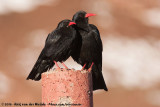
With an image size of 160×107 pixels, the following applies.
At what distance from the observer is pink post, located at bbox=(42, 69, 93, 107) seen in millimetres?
4273

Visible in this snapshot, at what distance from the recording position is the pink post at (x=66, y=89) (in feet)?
14.0

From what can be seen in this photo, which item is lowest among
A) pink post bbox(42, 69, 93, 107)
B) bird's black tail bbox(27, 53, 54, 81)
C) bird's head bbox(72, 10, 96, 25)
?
pink post bbox(42, 69, 93, 107)

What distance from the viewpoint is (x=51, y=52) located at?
6016 millimetres

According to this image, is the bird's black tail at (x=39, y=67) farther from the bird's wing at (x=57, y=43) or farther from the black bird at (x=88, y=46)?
the black bird at (x=88, y=46)

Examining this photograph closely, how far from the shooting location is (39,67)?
6.32 meters

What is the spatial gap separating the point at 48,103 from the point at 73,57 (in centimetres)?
283

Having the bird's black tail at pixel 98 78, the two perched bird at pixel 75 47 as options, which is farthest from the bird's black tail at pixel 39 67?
the bird's black tail at pixel 98 78

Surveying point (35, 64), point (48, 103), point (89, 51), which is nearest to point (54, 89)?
point (48, 103)

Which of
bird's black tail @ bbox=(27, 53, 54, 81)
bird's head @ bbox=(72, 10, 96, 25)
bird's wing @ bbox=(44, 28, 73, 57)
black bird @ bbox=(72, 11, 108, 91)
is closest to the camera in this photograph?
bird's wing @ bbox=(44, 28, 73, 57)

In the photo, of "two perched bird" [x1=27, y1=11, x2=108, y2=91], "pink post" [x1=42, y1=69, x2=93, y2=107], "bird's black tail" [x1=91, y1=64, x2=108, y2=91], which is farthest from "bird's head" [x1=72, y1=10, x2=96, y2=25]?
"pink post" [x1=42, y1=69, x2=93, y2=107]

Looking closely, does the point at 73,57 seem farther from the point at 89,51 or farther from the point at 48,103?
the point at 48,103

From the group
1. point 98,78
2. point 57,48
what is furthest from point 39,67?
point 98,78

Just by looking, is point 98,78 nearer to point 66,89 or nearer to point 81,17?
point 81,17

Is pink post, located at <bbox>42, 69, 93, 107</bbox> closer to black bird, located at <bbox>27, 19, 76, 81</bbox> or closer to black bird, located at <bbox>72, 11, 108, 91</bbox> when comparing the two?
black bird, located at <bbox>27, 19, 76, 81</bbox>
